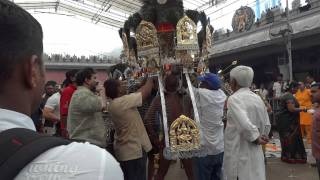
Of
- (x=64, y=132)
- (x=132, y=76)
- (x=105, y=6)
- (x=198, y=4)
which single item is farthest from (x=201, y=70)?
(x=105, y=6)

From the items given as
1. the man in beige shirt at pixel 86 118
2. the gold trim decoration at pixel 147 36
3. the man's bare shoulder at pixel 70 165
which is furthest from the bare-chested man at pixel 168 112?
the man's bare shoulder at pixel 70 165

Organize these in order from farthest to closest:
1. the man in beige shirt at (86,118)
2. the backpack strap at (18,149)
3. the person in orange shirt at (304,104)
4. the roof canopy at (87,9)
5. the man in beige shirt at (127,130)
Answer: the roof canopy at (87,9) < the person in orange shirt at (304,104) < the man in beige shirt at (127,130) < the man in beige shirt at (86,118) < the backpack strap at (18,149)

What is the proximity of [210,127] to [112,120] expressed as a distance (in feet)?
4.51

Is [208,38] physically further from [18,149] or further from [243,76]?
[18,149]

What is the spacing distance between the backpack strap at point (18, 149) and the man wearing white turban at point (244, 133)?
10.1 ft

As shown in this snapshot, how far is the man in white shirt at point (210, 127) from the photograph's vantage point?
16.9ft

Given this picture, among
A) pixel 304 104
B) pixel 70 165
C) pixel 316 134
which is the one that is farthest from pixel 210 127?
pixel 304 104

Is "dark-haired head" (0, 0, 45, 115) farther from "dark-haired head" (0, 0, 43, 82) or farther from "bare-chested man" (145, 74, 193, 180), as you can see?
"bare-chested man" (145, 74, 193, 180)

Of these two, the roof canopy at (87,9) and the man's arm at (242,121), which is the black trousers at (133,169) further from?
the roof canopy at (87,9)

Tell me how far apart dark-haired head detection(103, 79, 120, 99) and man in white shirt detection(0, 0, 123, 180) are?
347cm

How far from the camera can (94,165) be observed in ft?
2.90

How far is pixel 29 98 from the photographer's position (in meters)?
1.03

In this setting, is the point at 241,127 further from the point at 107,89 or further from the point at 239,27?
the point at 239,27

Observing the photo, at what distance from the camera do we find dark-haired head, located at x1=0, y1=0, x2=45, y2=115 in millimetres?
952
